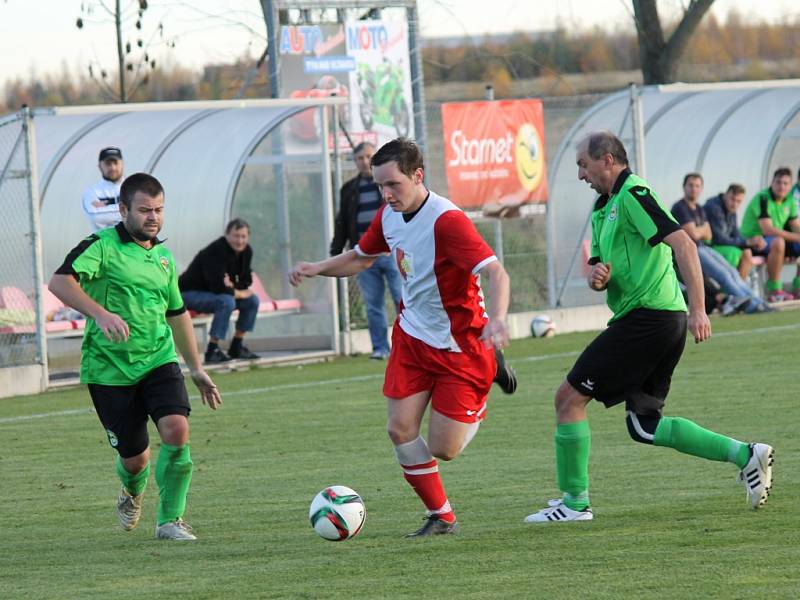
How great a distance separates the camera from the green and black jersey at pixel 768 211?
1992 centimetres

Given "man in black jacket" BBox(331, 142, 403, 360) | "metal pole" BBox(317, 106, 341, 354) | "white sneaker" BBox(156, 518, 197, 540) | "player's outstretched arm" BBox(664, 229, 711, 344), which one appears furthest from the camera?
"metal pole" BBox(317, 106, 341, 354)

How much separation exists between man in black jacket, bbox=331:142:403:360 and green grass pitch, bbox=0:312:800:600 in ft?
8.69

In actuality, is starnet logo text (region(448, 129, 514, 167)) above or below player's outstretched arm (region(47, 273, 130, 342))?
above

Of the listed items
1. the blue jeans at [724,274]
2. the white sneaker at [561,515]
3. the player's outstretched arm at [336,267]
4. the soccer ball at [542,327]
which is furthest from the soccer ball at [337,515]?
the blue jeans at [724,274]

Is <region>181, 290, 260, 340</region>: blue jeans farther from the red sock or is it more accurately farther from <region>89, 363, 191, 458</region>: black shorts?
the red sock

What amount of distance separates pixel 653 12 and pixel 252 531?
21656mm

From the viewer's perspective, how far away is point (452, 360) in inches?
268

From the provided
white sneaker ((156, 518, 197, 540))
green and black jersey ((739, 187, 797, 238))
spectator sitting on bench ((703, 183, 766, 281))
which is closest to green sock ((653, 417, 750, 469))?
white sneaker ((156, 518, 197, 540))

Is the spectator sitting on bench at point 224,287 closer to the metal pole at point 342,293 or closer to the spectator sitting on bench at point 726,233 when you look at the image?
the metal pole at point 342,293

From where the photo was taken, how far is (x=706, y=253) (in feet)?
61.9

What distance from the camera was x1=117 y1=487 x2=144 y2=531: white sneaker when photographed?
732cm

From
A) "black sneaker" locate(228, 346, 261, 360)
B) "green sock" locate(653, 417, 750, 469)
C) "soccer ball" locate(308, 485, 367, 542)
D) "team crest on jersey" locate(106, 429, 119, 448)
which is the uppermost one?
"team crest on jersey" locate(106, 429, 119, 448)

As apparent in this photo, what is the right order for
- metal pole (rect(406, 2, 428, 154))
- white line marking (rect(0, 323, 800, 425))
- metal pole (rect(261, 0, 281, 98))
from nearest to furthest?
white line marking (rect(0, 323, 800, 425))
metal pole (rect(261, 0, 281, 98))
metal pole (rect(406, 2, 428, 154))

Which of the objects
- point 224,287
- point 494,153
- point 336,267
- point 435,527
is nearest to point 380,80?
point 494,153
